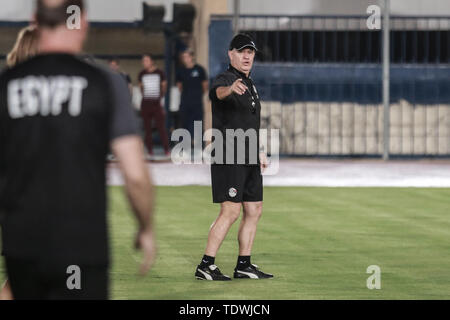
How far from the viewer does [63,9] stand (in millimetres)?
4312

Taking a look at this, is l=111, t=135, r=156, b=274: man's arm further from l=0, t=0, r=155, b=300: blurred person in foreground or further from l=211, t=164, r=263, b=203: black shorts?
l=211, t=164, r=263, b=203: black shorts

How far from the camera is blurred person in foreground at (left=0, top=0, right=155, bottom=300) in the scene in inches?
166

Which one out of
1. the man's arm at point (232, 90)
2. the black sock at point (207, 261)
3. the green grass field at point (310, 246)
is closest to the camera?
the man's arm at point (232, 90)

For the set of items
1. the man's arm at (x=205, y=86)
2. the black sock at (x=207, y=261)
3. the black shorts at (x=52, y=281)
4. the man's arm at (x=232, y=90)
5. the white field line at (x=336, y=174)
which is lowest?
the black sock at (x=207, y=261)

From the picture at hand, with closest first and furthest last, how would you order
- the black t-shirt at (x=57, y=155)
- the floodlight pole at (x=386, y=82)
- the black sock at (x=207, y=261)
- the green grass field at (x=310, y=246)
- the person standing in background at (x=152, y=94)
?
the black t-shirt at (x=57, y=155) → the green grass field at (x=310, y=246) → the black sock at (x=207, y=261) → the person standing in background at (x=152, y=94) → the floodlight pole at (x=386, y=82)

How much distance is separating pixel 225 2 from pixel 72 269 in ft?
70.2

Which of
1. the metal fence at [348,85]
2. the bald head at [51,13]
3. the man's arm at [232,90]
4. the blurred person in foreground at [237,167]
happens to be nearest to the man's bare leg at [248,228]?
the blurred person in foreground at [237,167]

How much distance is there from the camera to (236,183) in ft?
29.3

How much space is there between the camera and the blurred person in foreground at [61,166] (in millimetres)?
4223

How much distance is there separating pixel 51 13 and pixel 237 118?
473cm

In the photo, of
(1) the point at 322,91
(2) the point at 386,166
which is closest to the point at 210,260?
(2) the point at 386,166

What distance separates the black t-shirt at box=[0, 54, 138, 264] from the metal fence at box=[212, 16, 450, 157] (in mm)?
19141

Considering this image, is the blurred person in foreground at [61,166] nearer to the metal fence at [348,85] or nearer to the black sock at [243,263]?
the black sock at [243,263]
